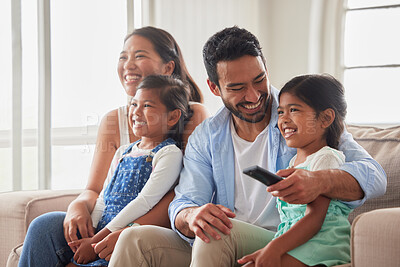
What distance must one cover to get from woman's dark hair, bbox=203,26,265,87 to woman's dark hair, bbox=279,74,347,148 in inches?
8.0

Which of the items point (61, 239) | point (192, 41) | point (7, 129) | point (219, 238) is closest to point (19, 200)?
point (61, 239)

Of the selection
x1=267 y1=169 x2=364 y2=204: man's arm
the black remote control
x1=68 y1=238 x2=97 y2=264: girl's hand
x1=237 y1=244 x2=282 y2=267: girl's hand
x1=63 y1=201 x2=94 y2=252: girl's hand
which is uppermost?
the black remote control

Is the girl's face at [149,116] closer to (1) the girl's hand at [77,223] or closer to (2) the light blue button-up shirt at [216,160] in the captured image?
(2) the light blue button-up shirt at [216,160]

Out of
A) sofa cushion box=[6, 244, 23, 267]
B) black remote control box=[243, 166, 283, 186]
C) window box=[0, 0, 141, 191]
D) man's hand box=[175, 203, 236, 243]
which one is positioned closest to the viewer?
black remote control box=[243, 166, 283, 186]

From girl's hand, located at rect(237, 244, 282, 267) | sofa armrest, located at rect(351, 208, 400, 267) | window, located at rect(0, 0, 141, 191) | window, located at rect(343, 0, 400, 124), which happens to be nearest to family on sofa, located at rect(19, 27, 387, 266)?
girl's hand, located at rect(237, 244, 282, 267)

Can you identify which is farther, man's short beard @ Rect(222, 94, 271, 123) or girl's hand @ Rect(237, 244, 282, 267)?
man's short beard @ Rect(222, 94, 271, 123)

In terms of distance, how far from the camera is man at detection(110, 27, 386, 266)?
1.27 meters

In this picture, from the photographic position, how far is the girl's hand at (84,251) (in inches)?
60.2

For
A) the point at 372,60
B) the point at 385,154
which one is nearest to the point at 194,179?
the point at 385,154

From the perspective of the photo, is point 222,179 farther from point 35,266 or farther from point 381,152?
point 35,266

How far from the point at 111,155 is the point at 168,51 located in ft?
1.54

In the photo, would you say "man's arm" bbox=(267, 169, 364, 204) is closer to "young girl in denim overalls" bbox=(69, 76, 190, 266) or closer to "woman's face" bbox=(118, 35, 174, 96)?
"young girl in denim overalls" bbox=(69, 76, 190, 266)

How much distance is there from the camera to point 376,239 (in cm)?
106

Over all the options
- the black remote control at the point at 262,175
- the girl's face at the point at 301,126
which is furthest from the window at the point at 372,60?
the black remote control at the point at 262,175
